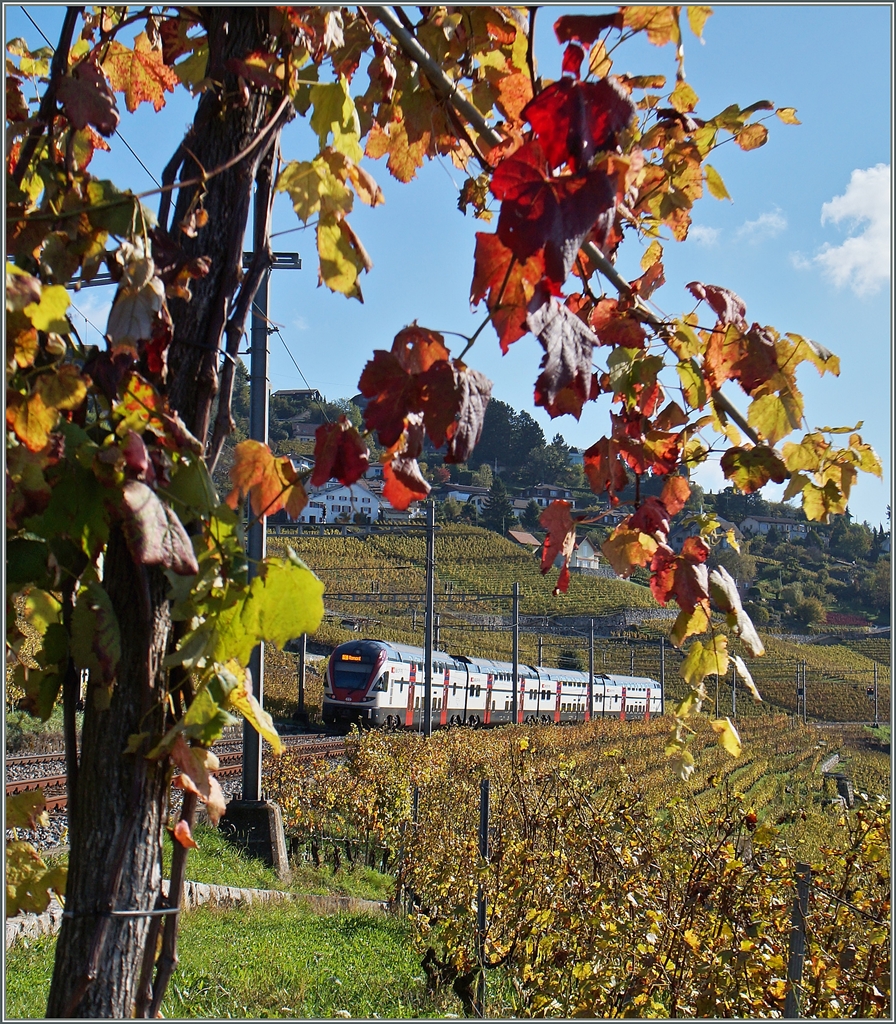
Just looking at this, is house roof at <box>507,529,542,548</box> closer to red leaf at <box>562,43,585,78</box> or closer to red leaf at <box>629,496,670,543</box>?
red leaf at <box>629,496,670,543</box>

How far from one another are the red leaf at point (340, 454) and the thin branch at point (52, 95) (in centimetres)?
52

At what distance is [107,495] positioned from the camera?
92 cm

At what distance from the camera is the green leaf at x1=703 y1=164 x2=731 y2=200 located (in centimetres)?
141

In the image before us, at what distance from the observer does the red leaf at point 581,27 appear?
0.99 metres

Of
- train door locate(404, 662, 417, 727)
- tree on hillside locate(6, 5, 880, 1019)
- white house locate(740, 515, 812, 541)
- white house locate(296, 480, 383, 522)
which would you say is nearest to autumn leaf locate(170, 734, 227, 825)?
tree on hillside locate(6, 5, 880, 1019)

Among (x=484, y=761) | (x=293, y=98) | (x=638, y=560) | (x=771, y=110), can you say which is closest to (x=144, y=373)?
(x=293, y=98)

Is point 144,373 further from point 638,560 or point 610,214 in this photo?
point 638,560

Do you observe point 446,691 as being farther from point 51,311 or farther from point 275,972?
point 51,311

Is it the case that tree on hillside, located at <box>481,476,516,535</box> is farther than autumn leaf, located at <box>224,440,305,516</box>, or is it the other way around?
tree on hillside, located at <box>481,476,516,535</box>

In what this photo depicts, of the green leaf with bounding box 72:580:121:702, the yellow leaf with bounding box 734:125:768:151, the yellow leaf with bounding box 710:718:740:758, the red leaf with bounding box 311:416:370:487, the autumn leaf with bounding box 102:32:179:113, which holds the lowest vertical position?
the yellow leaf with bounding box 710:718:740:758

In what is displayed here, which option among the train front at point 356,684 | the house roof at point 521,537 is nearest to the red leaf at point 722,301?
the train front at point 356,684

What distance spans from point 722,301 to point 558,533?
0.42m

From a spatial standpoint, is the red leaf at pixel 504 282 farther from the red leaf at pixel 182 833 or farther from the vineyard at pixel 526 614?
the vineyard at pixel 526 614

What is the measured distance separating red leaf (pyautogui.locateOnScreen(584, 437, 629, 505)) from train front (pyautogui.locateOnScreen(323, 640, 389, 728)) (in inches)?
776
